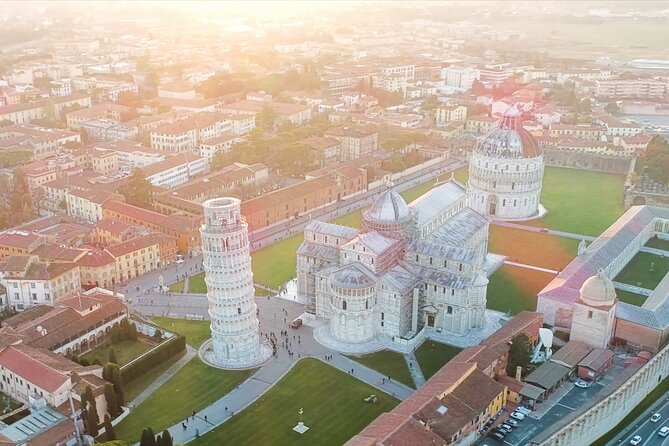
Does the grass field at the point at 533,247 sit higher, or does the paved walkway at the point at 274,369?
the grass field at the point at 533,247

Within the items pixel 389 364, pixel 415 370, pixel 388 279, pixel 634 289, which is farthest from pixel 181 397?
pixel 634 289

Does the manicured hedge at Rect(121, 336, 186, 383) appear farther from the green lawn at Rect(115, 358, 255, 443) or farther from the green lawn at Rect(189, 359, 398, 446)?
the green lawn at Rect(189, 359, 398, 446)

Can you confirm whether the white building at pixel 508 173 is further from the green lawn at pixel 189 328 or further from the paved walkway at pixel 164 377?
the paved walkway at pixel 164 377

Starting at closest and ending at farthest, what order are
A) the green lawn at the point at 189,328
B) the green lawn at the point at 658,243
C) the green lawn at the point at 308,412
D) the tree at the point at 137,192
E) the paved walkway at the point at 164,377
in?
the green lawn at the point at 308,412
the paved walkway at the point at 164,377
the green lawn at the point at 189,328
the green lawn at the point at 658,243
the tree at the point at 137,192

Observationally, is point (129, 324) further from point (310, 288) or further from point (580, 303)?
point (580, 303)

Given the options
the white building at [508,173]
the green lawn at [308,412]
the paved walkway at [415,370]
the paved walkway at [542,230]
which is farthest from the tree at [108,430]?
the white building at [508,173]

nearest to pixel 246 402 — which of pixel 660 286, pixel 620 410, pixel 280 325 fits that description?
pixel 280 325

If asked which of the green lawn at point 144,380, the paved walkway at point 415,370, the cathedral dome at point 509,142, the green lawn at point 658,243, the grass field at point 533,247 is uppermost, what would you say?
the cathedral dome at point 509,142

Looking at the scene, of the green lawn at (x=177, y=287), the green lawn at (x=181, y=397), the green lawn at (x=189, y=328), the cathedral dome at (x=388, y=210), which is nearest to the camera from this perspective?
the green lawn at (x=181, y=397)
